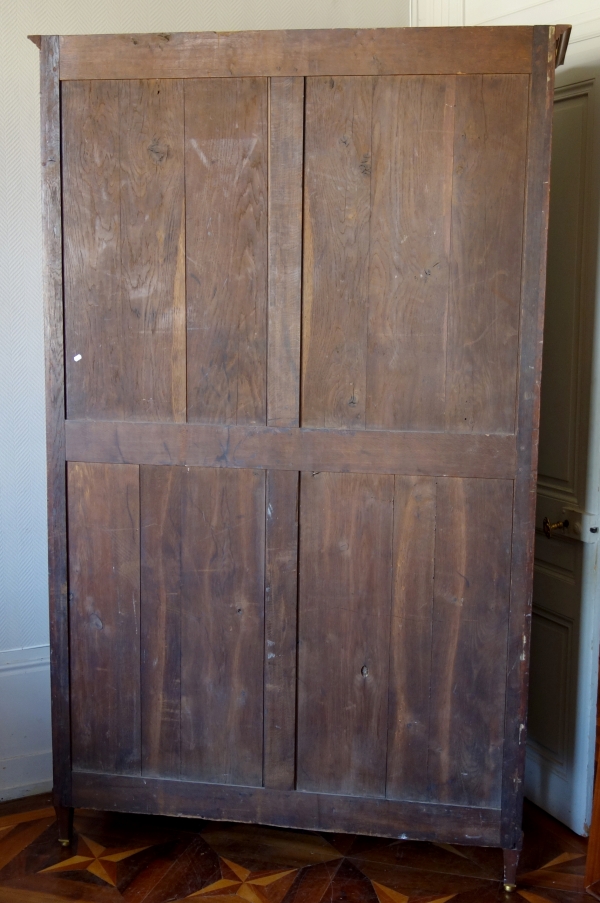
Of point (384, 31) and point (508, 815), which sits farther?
point (508, 815)

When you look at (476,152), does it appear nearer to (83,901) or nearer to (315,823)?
(315,823)

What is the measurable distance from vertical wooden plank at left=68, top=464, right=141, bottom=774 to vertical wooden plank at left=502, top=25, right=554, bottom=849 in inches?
38.8

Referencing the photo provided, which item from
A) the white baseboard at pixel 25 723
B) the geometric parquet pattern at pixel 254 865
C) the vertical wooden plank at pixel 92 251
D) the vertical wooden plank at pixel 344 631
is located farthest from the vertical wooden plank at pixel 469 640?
the white baseboard at pixel 25 723

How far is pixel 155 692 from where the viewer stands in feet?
7.13

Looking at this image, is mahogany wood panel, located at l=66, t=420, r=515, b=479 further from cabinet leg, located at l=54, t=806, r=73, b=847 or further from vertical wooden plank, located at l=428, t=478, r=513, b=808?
cabinet leg, located at l=54, t=806, r=73, b=847

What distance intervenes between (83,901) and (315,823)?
631mm

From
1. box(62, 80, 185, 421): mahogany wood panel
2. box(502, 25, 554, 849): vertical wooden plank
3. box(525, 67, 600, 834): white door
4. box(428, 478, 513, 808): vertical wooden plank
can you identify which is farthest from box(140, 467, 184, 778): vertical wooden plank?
box(525, 67, 600, 834): white door

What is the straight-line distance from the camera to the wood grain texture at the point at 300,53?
6.15 feet

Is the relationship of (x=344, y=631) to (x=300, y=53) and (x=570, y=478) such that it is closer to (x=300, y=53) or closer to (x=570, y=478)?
(x=570, y=478)

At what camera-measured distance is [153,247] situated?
204 centimetres

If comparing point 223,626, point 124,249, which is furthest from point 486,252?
point 223,626

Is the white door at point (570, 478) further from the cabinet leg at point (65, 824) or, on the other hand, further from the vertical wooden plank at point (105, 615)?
the cabinet leg at point (65, 824)

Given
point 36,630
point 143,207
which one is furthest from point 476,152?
point 36,630

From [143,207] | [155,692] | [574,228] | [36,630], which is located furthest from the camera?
[36,630]
